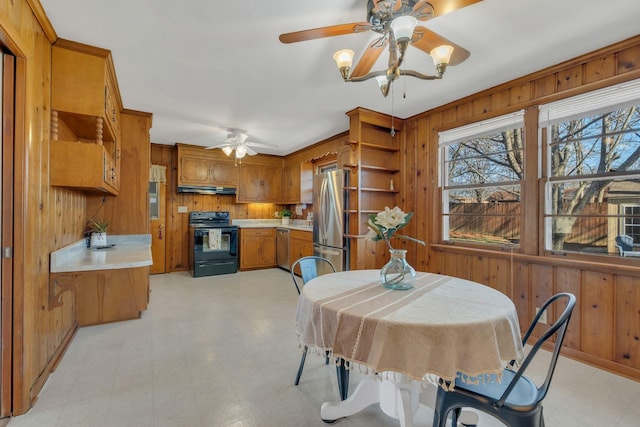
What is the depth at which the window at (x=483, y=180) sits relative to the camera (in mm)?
2855

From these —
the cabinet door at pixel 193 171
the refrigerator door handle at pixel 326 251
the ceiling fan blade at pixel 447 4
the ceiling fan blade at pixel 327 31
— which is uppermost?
the ceiling fan blade at pixel 447 4

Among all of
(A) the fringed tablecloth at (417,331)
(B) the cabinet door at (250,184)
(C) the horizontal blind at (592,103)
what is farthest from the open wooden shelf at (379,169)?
(B) the cabinet door at (250,184)

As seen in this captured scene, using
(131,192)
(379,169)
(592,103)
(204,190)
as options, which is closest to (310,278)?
(379,169)

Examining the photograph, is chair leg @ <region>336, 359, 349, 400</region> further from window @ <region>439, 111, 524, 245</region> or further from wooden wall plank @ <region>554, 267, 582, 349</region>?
window @ <region>439, 111, 524, 245</region>

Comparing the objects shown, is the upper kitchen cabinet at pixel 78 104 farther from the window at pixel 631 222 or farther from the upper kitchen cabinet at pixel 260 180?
the window at pixel 631 222

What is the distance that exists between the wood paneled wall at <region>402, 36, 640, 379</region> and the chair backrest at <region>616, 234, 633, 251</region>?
0.11 metres

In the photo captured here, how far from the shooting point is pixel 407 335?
1.18m

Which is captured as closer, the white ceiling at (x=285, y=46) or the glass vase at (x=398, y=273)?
the glass vase at (x=398, y=273)

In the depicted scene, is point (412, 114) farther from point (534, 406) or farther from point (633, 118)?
point (534, 406)

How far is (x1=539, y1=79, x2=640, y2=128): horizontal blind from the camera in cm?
216

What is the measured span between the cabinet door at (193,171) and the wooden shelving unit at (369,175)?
3.17 meters

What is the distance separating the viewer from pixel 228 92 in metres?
3.02

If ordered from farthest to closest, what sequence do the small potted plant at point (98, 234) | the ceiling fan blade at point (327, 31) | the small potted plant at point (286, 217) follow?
1. the small potted plant at point (286, 217)
2. the small potted plant at point (98, 234)
3. the ceiling fan blade at point (327, 31)

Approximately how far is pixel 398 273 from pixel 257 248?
465 centimetres
